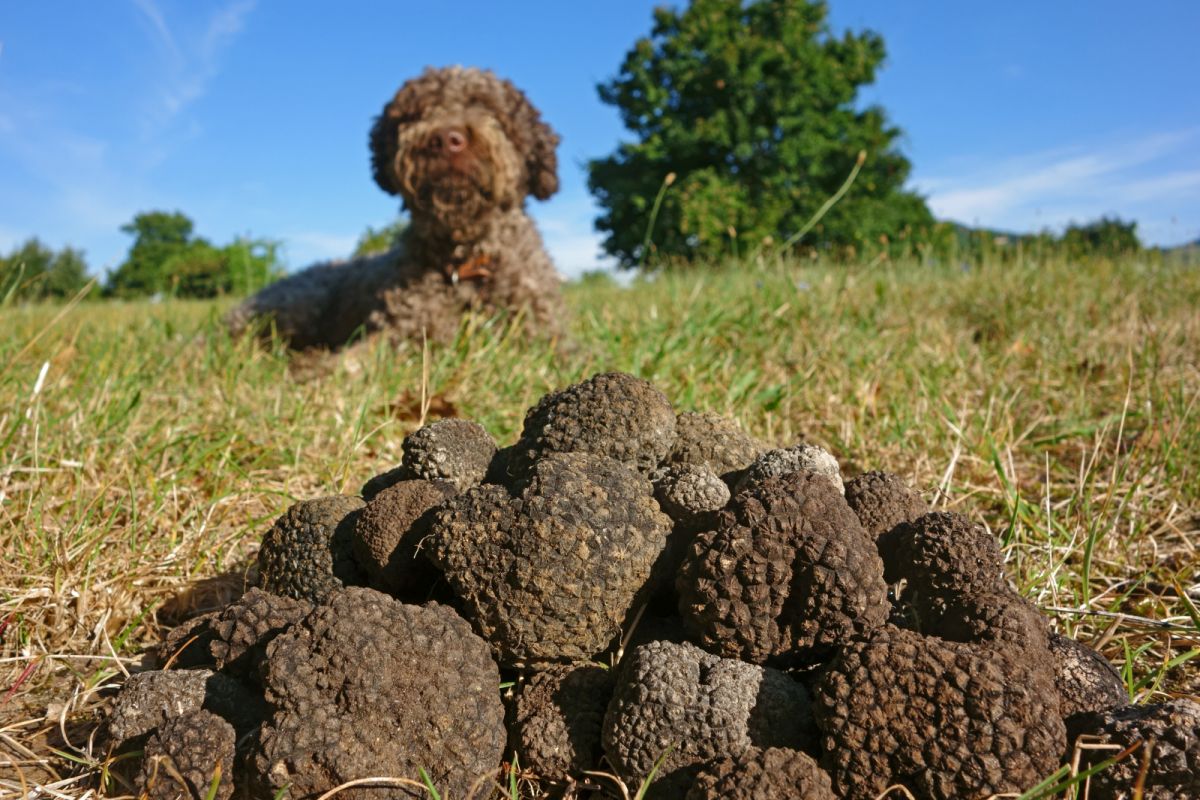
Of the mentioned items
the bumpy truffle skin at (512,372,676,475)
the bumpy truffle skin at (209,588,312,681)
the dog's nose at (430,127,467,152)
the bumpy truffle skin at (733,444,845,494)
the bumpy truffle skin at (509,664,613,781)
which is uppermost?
the dog's nose at (430,127,467,152)

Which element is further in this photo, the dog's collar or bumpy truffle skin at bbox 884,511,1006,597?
the dog's collar

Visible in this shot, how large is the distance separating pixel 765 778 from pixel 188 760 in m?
1.04

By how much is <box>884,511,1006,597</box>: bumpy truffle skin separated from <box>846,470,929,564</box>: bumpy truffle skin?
0.08m

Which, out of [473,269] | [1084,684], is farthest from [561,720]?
[473,269]

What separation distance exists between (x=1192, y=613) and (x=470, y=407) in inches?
113

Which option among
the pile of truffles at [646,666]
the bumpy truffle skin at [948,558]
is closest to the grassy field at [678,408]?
the pile of truffles at [646,666]

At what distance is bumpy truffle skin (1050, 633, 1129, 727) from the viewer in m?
1.57

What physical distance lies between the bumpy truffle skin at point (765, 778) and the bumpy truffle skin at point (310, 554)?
0.98 meters

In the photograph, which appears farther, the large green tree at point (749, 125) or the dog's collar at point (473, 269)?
the large green tree at point (749, 125)

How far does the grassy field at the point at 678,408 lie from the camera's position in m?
2.27

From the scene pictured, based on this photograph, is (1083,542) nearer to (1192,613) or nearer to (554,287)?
(1192,613)

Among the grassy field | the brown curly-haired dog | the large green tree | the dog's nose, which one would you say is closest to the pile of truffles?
the grassy field

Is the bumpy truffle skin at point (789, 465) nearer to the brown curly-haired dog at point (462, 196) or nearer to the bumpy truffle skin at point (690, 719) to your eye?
the bumpy truffle skin at point (690, 719)

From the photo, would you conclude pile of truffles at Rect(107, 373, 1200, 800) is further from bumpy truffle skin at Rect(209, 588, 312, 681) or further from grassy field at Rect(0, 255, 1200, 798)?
grassy field at Rect(0, 255, 1200, 798)
